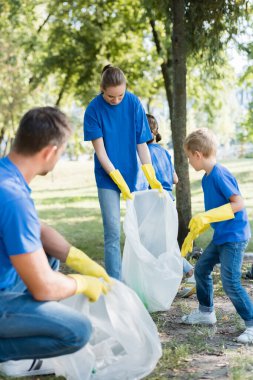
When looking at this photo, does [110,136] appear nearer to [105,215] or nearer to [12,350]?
[105,215]

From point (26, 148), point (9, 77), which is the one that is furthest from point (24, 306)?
point (9, 77)

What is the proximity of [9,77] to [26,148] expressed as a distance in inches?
612

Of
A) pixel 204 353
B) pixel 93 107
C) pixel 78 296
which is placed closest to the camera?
pixel 78 296

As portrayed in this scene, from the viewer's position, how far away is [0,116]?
57.2 feet

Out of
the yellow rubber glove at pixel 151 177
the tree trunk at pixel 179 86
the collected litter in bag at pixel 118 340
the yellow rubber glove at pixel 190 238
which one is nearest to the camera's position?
the collected litter in bag at pixel 118 340

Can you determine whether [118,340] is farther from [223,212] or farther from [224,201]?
[224,201]

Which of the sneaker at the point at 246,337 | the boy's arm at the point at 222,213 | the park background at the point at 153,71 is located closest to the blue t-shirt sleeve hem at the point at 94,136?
the park background at the point at 153,71

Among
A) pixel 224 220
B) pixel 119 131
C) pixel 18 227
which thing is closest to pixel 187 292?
pixel 224 220

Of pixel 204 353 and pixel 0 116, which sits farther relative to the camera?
pixel 0 116

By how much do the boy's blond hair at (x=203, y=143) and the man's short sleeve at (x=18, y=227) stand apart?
1.35 meters

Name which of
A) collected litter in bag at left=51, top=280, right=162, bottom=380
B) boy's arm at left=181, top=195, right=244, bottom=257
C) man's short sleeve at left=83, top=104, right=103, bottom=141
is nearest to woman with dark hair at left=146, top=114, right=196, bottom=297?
man's short sleeve at left=83, top=104, right=103, bottom=141

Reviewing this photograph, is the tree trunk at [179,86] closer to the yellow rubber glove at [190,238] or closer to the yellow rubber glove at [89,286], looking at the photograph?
the yellow rubber glove at [190,238]

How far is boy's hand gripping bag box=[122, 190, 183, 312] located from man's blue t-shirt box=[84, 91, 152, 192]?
281 millimetres

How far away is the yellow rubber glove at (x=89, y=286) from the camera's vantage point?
2.28m
